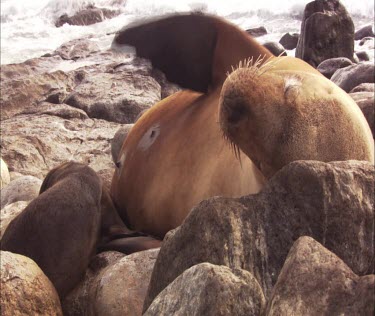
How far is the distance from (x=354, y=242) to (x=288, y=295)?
36 cm

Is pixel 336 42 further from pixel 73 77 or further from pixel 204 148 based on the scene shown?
pixel 204 148

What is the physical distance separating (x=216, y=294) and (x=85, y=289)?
4.25ft

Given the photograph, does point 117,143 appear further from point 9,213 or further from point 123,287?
point 123,287

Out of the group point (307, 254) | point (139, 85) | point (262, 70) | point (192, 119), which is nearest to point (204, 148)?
point (192, 119)

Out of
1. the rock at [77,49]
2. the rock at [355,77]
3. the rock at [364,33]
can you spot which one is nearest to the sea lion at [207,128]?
the rock at [355,77]

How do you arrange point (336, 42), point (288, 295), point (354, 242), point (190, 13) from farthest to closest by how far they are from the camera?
point (336, 42), point (190, 13), point (354, 242), point (288, 295)

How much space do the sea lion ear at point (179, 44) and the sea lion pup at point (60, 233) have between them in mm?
738

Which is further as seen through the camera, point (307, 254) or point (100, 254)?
point (100, 254)

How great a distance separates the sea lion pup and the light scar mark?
0.69 m

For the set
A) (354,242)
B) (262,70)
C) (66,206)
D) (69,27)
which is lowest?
(69,27)

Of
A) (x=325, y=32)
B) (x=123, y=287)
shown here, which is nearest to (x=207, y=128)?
(x=123, y=287)

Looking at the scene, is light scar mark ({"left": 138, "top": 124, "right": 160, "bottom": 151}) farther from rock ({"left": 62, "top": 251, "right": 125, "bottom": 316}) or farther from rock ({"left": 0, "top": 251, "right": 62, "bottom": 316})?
rock ({"left": 0, "top": 251, "right": 62, "bottom": 316})

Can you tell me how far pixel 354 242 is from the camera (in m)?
1.64

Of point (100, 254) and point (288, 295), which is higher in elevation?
point (288, 295)
